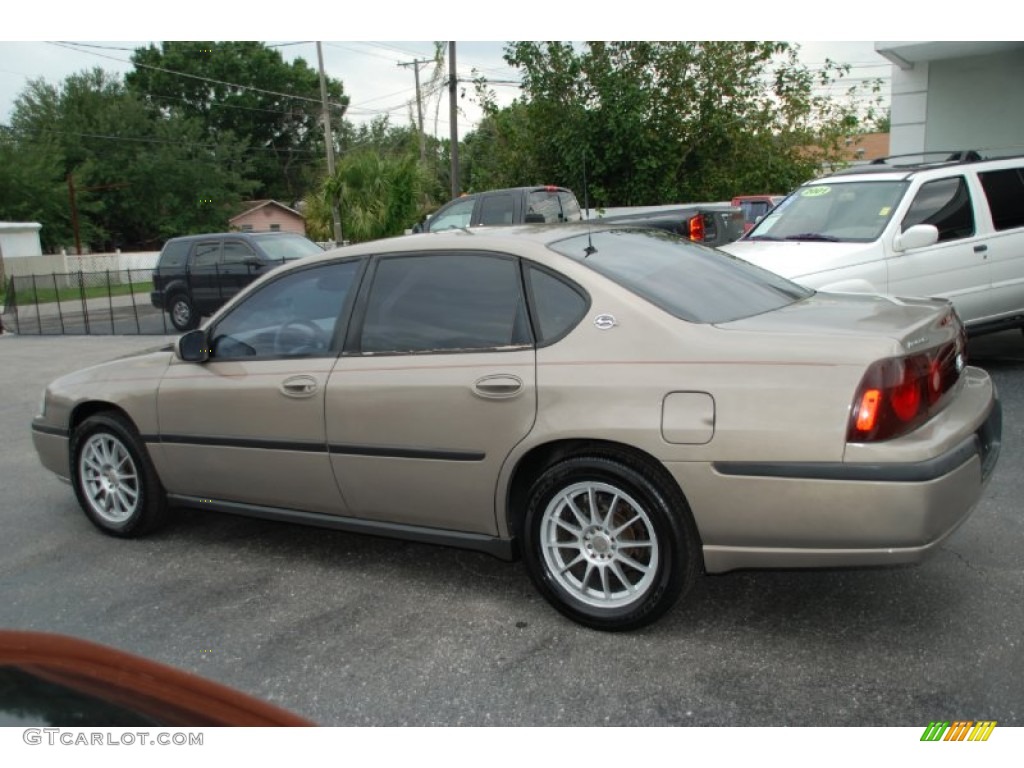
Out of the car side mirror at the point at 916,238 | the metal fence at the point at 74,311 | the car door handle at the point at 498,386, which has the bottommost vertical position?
the metal fence at the point at 74,311

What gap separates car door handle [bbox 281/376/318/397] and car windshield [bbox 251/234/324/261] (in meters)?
13.6

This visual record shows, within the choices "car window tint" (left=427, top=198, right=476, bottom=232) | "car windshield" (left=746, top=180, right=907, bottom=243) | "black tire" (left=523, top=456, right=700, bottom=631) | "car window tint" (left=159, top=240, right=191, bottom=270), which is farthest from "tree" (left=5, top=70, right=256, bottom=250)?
"black tire" (left=523, top=456, right=700, bottom=631)

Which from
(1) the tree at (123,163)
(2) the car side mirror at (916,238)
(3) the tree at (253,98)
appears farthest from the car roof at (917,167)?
(3) the tree at (253,98)

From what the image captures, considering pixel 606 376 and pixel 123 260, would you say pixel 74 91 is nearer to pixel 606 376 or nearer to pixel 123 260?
pixel 123 260

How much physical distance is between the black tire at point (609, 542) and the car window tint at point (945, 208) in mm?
5382

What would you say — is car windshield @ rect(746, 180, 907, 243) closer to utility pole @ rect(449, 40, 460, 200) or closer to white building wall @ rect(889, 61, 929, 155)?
white building wall @ rect(889, 61, 929, 155)

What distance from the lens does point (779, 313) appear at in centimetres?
388

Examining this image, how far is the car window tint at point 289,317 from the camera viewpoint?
4.39 metres

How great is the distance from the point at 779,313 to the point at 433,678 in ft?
6.64

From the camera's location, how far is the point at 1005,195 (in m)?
8.20

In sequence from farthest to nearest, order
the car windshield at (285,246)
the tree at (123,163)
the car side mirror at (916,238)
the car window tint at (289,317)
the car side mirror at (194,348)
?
the tree at (123,163)
the car windshield at (285,246)
the car side mirror at (916,238)
the car side mirror at (194,348)
the car window tint at (289,317)

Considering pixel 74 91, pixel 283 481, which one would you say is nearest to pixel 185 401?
pixel 283 481

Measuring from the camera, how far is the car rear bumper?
10.3 feet

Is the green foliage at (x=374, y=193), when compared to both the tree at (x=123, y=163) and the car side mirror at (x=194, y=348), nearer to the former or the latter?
the car side mirror at (x=194, y=348)
